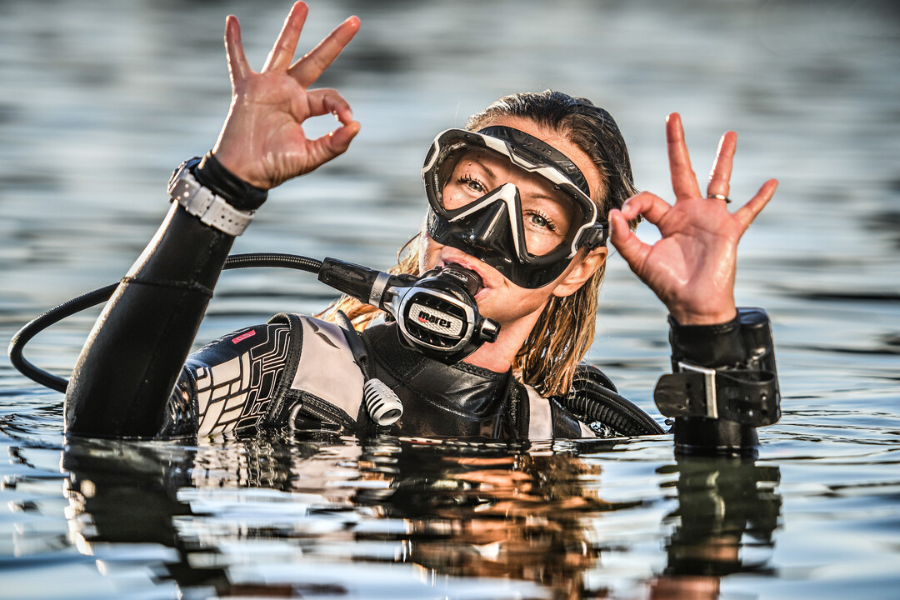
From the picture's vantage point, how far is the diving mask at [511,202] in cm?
328

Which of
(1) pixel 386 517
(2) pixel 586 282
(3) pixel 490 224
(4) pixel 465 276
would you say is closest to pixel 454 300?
(4) pixel 465 276

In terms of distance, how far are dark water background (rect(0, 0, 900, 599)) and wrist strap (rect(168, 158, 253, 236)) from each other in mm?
639

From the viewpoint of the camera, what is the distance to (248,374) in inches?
118

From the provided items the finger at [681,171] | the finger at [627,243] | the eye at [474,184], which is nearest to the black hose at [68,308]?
the eye at [474,184]

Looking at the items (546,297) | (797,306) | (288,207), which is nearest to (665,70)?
(288,207)

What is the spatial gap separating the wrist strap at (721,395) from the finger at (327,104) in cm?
109

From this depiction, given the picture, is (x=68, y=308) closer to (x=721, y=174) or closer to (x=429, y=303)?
(x=429, y=303)

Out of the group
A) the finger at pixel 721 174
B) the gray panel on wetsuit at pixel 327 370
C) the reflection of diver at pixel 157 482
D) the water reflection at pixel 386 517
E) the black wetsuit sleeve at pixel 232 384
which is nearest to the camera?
the water reflection at pixel 386 517

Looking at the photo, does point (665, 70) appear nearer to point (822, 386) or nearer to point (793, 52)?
point (793, 52)

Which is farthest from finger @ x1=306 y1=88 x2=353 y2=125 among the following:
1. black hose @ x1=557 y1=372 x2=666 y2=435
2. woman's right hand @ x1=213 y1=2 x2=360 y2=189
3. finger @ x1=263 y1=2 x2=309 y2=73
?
black hose @ x1=557 y1=372 x2=666 y2=435

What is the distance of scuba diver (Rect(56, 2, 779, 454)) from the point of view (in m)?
2.63

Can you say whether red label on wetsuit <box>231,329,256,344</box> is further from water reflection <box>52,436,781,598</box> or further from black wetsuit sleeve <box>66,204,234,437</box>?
black wetsuit sleeve <box>66,204,234,437</box>

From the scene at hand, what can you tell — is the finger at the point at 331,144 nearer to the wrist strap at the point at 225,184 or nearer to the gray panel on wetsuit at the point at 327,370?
the wrist strap at the point at 225,184

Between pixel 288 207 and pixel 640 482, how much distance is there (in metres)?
6.83
